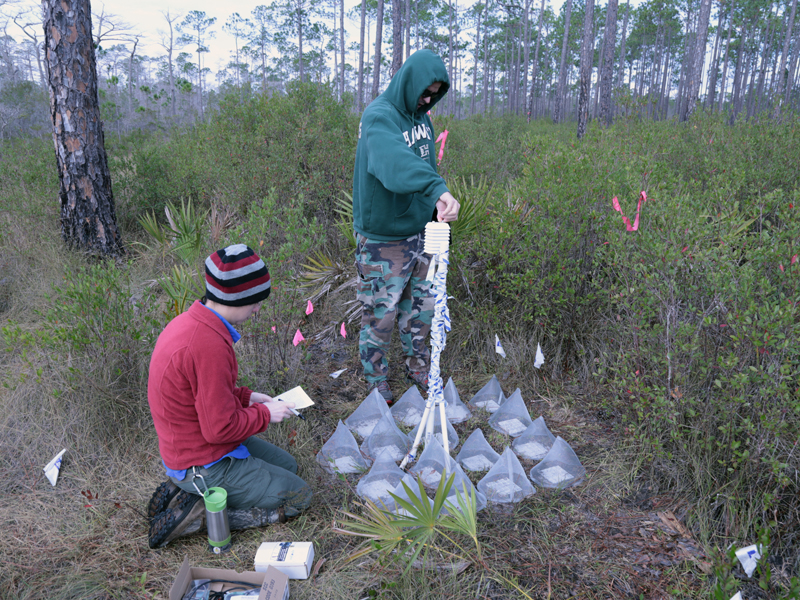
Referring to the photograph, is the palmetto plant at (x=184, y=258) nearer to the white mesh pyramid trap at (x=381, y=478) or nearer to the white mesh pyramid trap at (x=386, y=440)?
the white mesh pyramid trap at (x=386, y=440)

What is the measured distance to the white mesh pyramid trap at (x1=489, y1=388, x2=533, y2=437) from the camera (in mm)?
2932

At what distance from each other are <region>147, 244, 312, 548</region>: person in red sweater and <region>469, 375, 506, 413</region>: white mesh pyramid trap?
1350 mm

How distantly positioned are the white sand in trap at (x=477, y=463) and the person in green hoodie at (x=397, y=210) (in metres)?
0.79

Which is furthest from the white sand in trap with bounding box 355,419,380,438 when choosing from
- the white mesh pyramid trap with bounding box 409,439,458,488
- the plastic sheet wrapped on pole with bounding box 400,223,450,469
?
the white mesh pyramid trap with bounding box 409,439,458,488

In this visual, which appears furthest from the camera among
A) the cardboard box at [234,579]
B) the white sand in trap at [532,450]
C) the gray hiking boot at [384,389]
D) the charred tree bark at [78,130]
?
the charred tree bark at [78,130]

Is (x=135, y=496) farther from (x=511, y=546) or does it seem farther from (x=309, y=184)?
(x=309, y=184)

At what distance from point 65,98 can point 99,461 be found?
3.80m

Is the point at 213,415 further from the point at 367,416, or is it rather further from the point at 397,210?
the point at 397,210

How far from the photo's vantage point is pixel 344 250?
4.65m

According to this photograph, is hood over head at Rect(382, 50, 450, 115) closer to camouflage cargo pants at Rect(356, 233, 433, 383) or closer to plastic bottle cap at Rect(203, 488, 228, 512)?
camouflage cargo pants at Rect(356, 233, 433, 383)

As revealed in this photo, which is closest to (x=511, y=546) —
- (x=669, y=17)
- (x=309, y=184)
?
(x=309, y=184)

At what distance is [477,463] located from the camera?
8.39ft

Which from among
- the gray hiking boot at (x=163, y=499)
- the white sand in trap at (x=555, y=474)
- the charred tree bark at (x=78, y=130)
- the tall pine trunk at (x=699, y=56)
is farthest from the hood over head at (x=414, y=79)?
the tall pine trunk at (x=699, y=56)

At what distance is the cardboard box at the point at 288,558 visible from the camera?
1.88 m
